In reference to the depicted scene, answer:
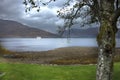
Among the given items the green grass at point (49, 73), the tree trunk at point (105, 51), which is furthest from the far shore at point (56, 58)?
the tree trunk at point (105, 51)

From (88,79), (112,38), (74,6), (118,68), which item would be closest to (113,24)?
(112,38)

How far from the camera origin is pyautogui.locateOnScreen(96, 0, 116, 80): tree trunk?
1916cm

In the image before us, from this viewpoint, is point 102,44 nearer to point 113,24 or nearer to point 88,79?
point 113,24

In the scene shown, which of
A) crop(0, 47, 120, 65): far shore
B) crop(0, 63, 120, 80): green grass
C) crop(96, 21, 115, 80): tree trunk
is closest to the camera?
crop(96, 21, 115, 80): tree trunk

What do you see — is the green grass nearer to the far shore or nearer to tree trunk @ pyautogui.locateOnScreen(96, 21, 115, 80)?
tree trunk @ pyautogui.locateOnScreen(96, 21, 115, 80)

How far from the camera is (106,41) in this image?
19156 mm

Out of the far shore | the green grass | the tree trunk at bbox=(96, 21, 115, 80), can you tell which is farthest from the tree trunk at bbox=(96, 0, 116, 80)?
the far shore

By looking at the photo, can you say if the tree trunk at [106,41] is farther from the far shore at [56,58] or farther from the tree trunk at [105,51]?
the far shore at [56,58]

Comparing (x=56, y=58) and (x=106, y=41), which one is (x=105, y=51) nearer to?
(x=106, y=41)

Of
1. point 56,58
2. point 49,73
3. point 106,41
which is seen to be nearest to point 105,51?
point 106,41

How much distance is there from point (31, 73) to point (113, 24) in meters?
15.7

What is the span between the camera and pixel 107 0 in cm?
1950

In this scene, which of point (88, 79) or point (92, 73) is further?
point (92, 73)

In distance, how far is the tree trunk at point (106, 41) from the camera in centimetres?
1916
